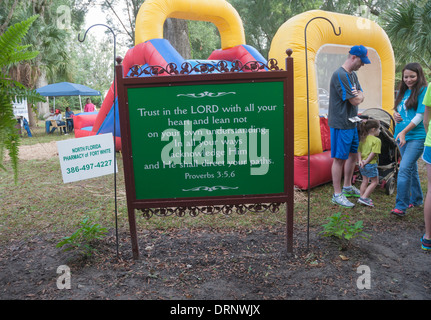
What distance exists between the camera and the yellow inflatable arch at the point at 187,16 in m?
6.90

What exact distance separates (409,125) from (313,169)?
155 cm

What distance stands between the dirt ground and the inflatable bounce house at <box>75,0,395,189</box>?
79cm

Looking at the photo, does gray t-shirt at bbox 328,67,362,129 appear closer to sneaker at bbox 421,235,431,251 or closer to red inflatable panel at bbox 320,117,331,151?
red inflatable panel at bbox 320,117,331,151

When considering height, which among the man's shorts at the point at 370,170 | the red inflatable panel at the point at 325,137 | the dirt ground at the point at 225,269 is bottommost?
the dirt ground at the point at 225,269

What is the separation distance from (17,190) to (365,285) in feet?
18.6

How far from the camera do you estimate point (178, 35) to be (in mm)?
10727

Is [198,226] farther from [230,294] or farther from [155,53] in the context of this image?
[155,53]

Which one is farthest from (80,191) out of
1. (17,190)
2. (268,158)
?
(268,158)

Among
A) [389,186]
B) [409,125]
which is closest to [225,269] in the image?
[409,125]

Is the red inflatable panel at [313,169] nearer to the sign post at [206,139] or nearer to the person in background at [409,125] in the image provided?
the person in background at [409,125]

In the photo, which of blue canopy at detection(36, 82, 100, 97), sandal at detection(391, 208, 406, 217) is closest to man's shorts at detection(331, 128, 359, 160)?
sandal at detection(391, 208, 406, 217)

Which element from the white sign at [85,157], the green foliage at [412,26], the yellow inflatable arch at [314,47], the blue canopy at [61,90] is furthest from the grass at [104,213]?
the blue canopy at [61,90]

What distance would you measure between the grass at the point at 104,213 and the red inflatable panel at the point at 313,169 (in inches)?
6.3
